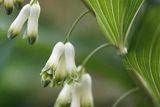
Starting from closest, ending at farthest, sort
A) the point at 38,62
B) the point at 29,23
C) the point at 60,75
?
the point at 60,75, the point at 29,23, the point at 38,62

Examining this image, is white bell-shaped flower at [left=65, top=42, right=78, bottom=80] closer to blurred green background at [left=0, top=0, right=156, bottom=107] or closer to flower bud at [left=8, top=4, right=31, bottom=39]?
flower bud at [left=8, top=4, right=31, bottom=39]

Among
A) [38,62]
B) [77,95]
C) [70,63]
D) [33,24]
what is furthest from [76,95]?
[38,62]

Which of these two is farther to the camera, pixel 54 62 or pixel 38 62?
pixel 38 62

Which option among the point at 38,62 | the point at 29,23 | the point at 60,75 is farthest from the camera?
the point at 38,62

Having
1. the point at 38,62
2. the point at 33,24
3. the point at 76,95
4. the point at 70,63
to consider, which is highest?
the point at 33,24

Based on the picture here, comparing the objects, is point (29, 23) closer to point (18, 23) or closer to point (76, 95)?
point (18, 23)

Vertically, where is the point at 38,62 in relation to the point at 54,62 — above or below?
below
